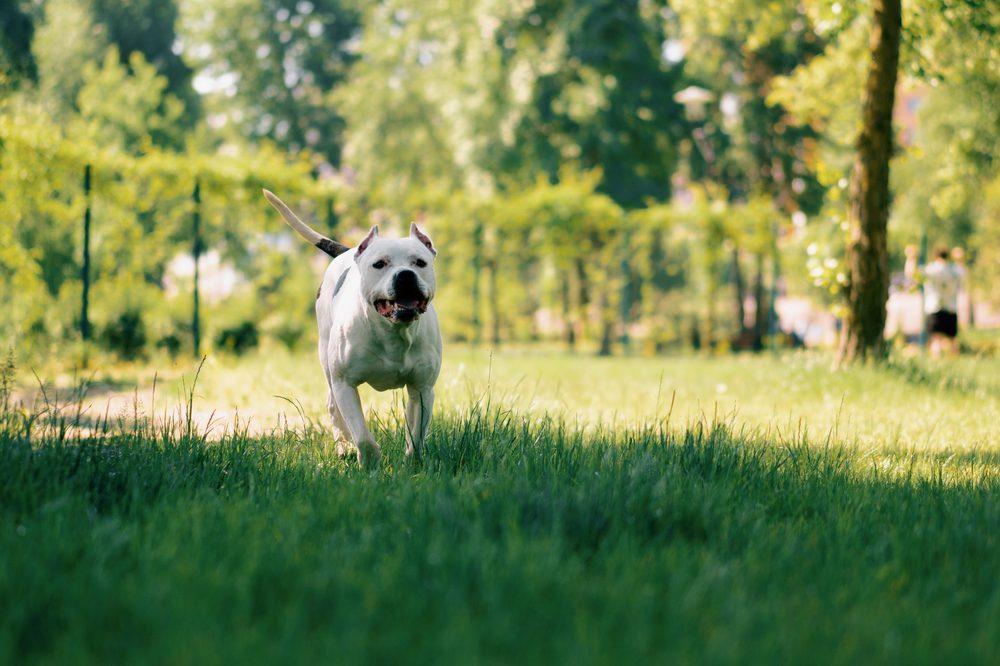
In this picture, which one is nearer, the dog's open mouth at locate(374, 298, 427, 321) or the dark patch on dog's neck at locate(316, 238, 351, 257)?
the dog's open mouth at locate(374, 298, 427, 321)

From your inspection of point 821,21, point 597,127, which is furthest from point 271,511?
point 597,127

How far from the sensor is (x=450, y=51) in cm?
2828

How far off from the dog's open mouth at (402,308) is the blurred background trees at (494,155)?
7115 mm

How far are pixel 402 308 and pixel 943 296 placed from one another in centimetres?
1457

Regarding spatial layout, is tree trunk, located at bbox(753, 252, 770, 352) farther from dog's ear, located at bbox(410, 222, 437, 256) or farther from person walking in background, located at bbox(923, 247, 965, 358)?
dog's ear, located at bbox(410, 222, 437, 256)

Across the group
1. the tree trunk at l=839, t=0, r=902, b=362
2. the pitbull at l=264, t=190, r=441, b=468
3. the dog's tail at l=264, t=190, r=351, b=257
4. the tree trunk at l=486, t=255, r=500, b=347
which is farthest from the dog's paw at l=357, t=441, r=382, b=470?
the tree trunk at l=486, t=255, r=500, b=347

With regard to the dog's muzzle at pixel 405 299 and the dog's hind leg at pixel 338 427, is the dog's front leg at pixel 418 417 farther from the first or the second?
the dog's muzzle at pixel 405 299

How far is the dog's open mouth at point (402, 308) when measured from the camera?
462cm

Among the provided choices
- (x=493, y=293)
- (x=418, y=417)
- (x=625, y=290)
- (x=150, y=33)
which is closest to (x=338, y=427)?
(x=418, y=417)

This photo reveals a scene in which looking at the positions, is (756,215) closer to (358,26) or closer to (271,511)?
(271,511)

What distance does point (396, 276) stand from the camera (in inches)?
182

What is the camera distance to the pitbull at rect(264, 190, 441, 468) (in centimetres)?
469

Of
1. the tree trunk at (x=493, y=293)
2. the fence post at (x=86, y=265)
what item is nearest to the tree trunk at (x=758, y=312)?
the tree trunk at (x=493, y=293)

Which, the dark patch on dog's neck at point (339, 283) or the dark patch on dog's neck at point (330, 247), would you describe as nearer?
the dark patch on dog's neck at point (339, 283)
